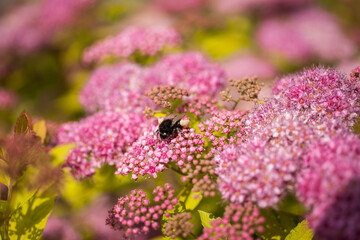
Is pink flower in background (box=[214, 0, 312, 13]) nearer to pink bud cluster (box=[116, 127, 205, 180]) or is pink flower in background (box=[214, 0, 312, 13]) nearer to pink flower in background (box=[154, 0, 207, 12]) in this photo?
pink flower in background (box=[154, 0, 207, 12])

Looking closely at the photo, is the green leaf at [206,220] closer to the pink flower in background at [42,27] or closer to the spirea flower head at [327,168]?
the spirea flower head at [327,168]

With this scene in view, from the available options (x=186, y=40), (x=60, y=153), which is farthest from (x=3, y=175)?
(x=186, y=40)

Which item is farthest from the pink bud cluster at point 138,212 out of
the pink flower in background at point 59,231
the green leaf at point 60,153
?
the pink flower in background at point 59,231

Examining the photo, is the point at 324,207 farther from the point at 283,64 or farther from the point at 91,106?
the point at 283,64

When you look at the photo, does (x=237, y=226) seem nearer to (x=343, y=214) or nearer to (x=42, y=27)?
(x=343, y=214)

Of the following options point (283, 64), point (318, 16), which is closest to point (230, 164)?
point (283, 64)

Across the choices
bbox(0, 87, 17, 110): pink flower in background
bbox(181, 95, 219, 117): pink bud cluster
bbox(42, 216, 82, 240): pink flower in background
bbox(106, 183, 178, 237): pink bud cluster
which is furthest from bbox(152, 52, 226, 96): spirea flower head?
bbox(0, 87, 17, 110): pink flower in background
